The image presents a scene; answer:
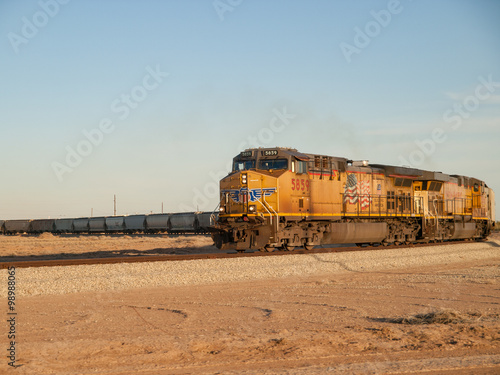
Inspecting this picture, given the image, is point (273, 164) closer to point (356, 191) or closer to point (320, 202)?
point (320, 202)

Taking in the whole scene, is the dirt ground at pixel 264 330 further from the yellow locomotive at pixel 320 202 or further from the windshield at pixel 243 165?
the windshield at pixel 243 165

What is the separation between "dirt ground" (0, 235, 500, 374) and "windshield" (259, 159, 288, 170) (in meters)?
7.35

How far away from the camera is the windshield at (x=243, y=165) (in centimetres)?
2030

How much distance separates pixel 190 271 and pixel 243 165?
259 inches

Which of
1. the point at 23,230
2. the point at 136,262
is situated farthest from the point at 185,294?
the point at 23,230

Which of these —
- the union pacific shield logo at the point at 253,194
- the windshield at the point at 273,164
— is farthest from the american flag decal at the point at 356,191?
the union pacific shield logo at the point at 253,194

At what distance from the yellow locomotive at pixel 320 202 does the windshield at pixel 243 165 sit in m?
0.03

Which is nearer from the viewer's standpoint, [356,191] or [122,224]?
[356,191]

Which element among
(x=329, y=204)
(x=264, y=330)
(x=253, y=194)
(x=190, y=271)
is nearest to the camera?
(x=264, y=330)

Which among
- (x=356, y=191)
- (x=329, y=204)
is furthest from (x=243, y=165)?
(x=356, y=191)

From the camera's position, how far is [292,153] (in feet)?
66.4

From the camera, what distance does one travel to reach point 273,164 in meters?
20.0

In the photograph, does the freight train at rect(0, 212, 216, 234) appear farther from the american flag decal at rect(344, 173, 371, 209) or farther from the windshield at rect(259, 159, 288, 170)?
the windshield at rect(259, 159, 288, 170)

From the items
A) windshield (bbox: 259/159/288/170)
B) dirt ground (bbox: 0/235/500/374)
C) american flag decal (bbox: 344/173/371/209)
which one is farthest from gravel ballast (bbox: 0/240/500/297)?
windshield (bbox: 259/159/288/170)
